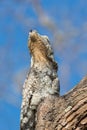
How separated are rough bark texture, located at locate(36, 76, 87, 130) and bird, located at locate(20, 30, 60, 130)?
181 mm

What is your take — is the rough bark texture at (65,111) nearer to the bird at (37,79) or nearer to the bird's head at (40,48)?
the bird at (37,79)

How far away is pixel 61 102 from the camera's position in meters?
10.2

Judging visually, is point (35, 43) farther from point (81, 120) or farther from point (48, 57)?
point (81, 120)

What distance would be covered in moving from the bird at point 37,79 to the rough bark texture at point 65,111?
181mm

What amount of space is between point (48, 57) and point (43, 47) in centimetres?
21

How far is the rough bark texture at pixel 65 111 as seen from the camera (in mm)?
9758

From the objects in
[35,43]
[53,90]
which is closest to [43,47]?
[35,43]

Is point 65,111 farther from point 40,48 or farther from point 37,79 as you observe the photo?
point 40,48

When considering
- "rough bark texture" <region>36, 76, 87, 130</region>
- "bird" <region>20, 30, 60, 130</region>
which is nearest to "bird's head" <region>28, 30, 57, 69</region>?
"bird" <region>20, 30, 60, 130</region>

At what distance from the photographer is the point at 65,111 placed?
9953 mm

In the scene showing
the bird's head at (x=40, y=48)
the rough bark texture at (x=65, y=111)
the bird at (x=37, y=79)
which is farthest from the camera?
the bird's head at (x=40, y=48)

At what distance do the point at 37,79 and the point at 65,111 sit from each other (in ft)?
3.09

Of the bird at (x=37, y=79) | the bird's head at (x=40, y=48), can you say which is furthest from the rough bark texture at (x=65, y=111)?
the bird's head at (x=40, y=48)

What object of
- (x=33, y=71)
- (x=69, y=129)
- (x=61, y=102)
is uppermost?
(x=33, y=71)
